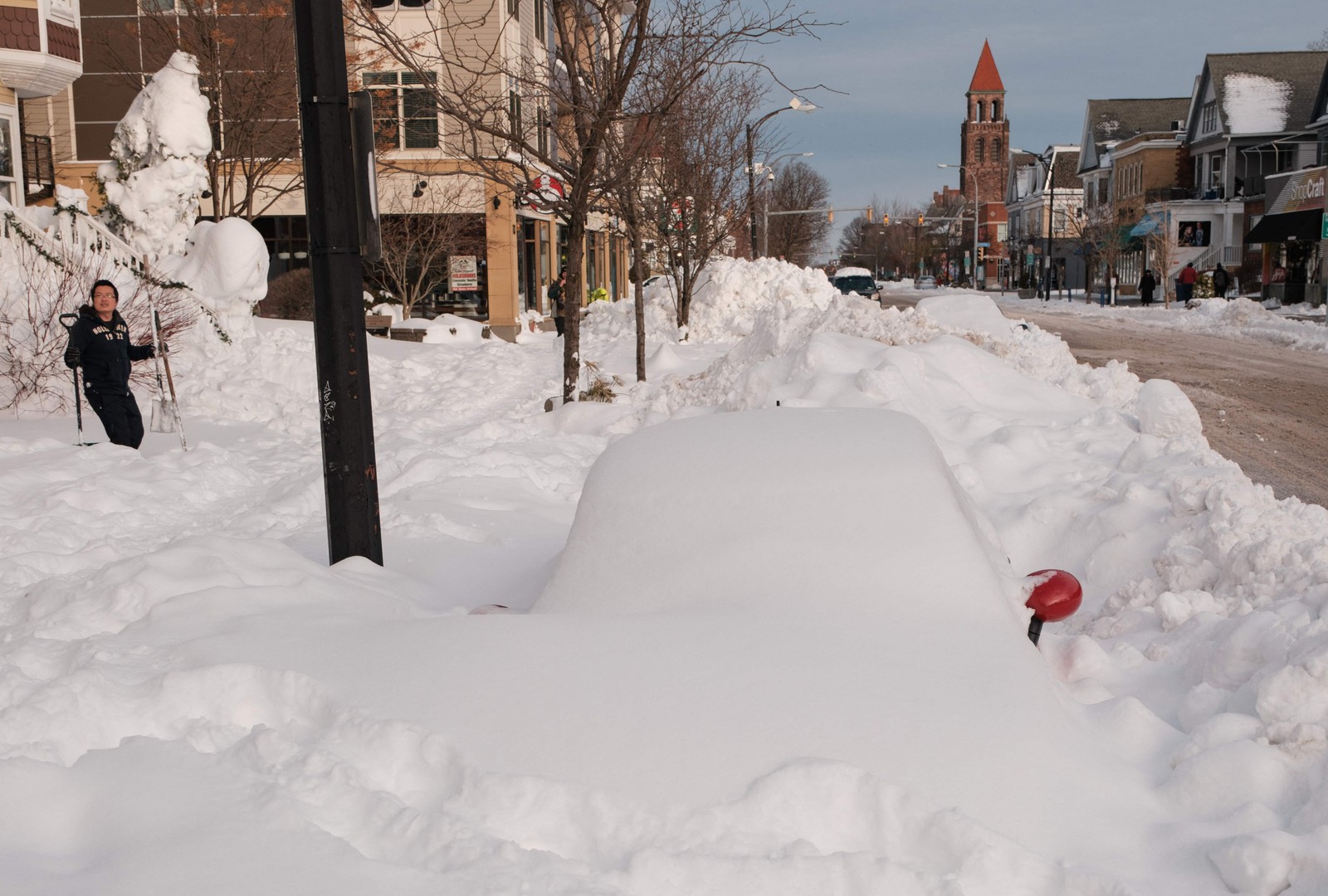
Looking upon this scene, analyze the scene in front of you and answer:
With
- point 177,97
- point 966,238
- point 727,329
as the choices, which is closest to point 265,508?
point 177,97

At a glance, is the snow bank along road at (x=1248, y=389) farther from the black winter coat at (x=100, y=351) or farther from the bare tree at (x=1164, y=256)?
the bare tree at (x=1164, y=256)

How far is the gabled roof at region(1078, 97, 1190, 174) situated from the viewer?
7044 cm

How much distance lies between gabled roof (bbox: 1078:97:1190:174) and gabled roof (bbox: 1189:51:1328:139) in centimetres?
1337

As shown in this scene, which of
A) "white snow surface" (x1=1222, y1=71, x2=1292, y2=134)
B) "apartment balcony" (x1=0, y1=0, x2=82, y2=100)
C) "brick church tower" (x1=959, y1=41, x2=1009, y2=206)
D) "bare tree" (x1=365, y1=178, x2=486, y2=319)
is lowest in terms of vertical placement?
"bare tree" (x1=365, y1=178, x2=486, y2=319)

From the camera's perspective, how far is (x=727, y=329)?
2650 centimetres

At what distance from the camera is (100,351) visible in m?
10.2

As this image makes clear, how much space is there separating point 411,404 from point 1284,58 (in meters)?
54.2

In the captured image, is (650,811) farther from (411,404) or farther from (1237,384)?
(1237,384)

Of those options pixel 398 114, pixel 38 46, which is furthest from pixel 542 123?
pixel 398 114

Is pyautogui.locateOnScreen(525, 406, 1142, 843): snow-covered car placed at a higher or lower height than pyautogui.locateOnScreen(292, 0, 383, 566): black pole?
lower

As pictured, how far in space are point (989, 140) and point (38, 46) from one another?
11092 cm

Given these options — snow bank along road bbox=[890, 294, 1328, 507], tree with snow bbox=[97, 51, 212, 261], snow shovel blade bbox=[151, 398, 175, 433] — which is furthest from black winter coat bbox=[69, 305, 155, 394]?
snow bank along road bbox=[890, 294, 1328, 507]

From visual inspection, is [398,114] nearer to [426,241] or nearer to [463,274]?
[426,241]

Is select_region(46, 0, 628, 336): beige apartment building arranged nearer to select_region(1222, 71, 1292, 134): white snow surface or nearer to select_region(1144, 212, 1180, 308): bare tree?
select_region(1144, 212, 1180, 308): bare tree
